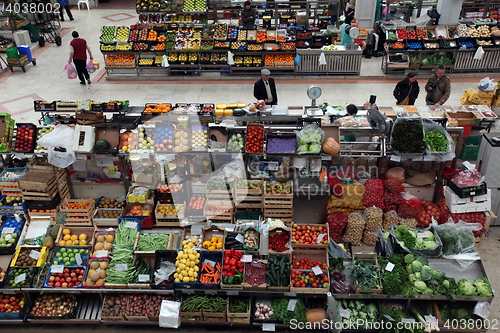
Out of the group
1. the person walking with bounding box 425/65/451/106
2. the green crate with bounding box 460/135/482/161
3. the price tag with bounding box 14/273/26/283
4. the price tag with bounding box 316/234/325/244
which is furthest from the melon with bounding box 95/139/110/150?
the person walking with bounding box 425/65/451/106

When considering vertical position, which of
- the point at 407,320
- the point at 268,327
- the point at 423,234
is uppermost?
the point at 423,234

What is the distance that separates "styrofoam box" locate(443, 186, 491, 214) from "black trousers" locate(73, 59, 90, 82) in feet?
38.4

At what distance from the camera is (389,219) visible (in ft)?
26.6

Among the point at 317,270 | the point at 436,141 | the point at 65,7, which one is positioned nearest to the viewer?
the point at 317,270

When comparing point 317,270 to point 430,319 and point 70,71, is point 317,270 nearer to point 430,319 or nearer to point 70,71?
point 430,319

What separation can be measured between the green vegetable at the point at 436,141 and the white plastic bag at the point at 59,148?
6.81m

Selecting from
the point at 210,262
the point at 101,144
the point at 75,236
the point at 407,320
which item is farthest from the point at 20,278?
the point at 407,320

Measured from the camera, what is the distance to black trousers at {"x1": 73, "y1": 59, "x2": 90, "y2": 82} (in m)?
14.0

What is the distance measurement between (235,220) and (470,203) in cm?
441

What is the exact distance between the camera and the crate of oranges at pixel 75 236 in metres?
7.57

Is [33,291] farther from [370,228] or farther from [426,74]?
[426,74]

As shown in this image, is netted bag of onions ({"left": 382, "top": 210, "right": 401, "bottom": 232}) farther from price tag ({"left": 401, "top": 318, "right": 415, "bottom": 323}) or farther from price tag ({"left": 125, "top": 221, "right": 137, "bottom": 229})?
price tag ({"left": 125, "top": 221, "right": 137, "bottom": 229})

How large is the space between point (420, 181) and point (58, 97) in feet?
36.9

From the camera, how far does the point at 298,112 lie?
914 centimetres
